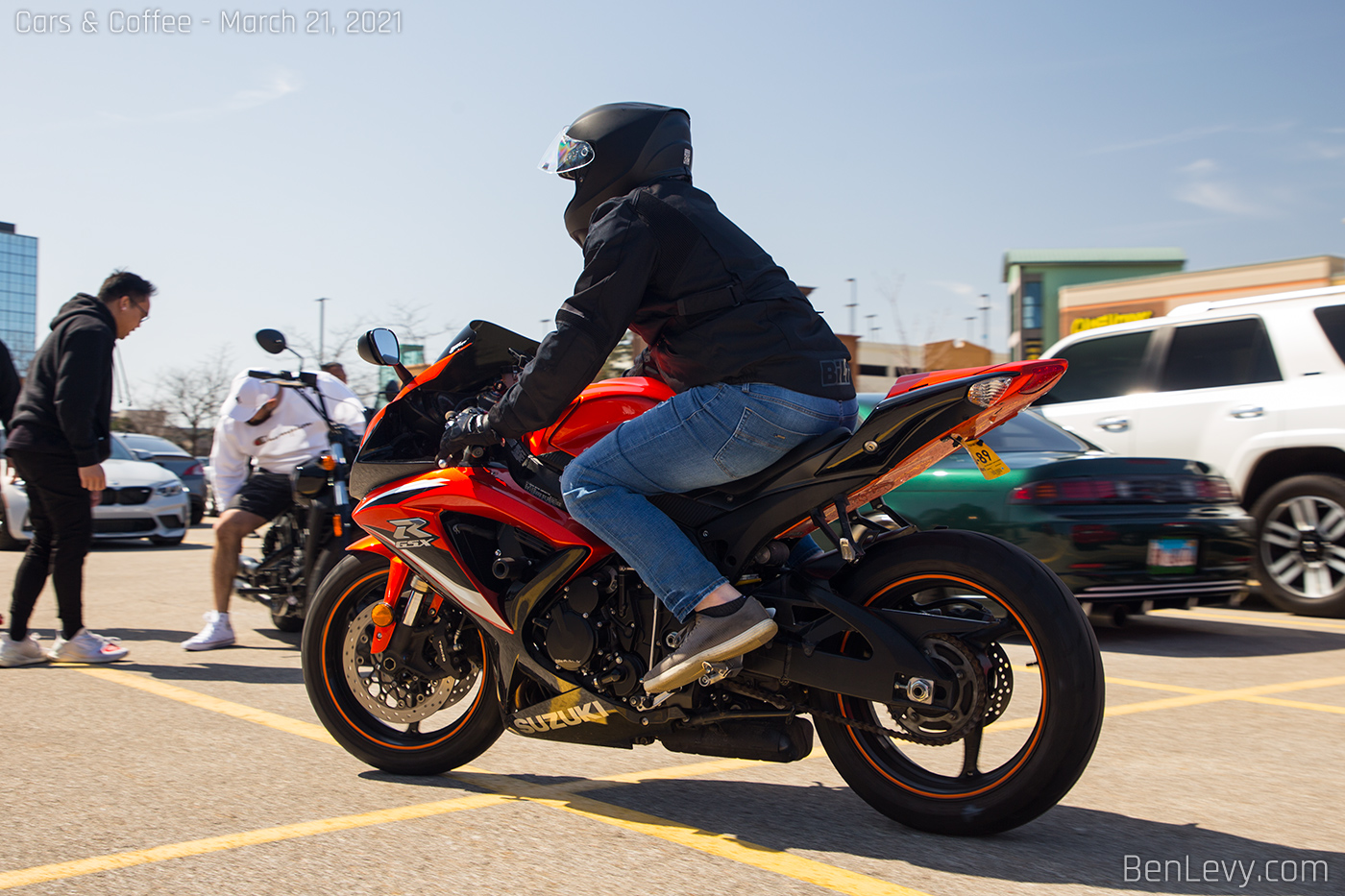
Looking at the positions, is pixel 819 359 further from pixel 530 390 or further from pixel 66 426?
pixel 66 426

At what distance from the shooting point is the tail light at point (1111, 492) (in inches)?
263

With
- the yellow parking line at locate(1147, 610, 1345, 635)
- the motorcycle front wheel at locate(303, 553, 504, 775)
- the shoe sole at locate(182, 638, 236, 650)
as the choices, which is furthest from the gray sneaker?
the yellow parking line at locate(1147, 610, 1345, 635)

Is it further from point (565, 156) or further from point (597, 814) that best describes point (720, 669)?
point (565, 156)

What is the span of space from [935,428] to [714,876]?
1.24 meters

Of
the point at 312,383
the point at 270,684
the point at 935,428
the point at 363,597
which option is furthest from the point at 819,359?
the point at 312,383

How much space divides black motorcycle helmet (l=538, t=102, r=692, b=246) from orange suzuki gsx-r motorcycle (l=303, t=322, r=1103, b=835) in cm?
59

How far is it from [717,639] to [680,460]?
0.50m

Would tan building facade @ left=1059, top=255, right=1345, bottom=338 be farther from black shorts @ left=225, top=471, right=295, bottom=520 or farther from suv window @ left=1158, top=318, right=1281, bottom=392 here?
black shorts @ left=225, top=471, right=295, bottom=520

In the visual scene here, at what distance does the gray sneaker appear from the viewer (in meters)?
3.07

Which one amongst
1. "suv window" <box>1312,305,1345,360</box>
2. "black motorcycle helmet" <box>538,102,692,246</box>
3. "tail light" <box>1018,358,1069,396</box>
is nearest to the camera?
"tail light" <box>1018,358,1069,396</box>

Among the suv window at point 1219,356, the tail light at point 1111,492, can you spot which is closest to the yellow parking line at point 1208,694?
the tail light at point 1111,492

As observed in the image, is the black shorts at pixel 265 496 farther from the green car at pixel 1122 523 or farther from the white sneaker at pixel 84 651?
the green car at pixel 1122 523

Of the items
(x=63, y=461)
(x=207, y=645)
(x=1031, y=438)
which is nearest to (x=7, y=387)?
(x=63, y=461)

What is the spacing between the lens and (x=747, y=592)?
326 centimetres
